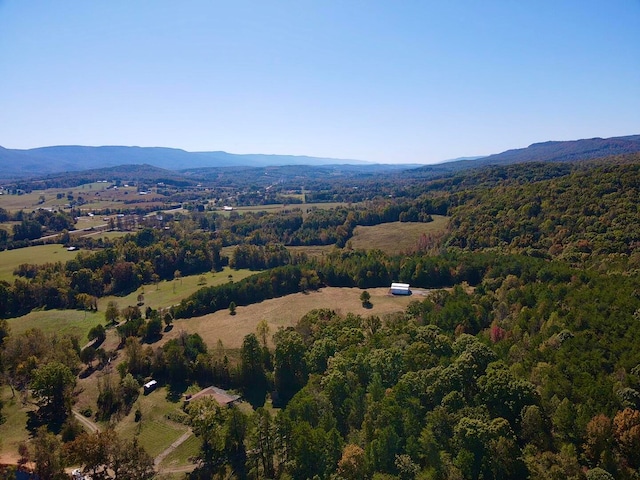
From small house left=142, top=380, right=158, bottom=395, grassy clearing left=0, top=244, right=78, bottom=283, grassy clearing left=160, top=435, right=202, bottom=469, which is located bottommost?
grassy clearing left=160, top=435, right=202, bottom=469

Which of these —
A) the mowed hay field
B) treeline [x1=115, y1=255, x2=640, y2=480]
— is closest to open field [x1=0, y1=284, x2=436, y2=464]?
the mowed hay field

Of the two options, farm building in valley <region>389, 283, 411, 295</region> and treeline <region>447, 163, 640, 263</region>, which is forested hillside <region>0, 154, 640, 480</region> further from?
farm building in valley <region>389, 283, 411, 295</region>

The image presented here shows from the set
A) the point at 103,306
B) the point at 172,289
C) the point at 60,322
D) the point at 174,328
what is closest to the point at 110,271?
the point at 103,306

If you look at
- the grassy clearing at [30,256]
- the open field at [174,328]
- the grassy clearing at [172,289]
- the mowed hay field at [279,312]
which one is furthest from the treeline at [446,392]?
the grassy clearing at [30,256]

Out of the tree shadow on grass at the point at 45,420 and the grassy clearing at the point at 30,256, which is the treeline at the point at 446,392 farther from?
the grassy clearing at the point at 30,256

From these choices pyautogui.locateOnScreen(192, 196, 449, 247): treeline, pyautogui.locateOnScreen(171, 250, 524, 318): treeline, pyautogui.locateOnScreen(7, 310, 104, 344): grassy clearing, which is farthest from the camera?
pyautogui.locateOnScreen(192, 196, 449, 247): treeline

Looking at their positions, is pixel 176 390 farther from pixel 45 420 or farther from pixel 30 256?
pixel 30 256
